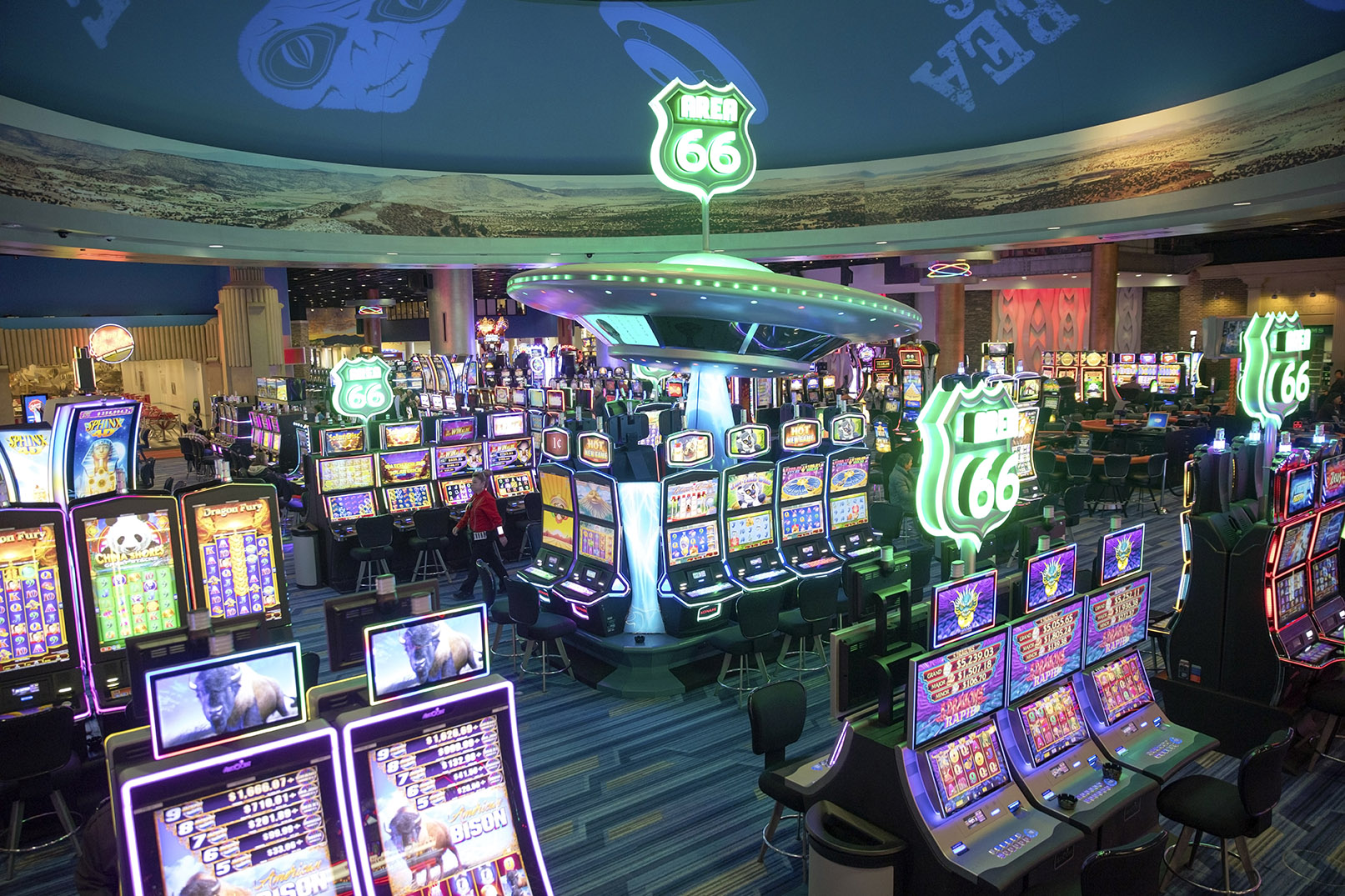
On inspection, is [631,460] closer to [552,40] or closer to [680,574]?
[680,574]

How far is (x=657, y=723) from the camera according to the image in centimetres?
687

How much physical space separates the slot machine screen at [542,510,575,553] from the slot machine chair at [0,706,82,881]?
4.19 m

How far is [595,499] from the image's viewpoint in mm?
8094

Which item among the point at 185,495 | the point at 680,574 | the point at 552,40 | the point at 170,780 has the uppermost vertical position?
the point at 552,40

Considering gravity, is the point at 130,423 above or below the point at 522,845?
above

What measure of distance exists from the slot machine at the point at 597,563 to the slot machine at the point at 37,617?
3.73m

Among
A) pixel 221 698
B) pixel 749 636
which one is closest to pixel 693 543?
pixel 749 636

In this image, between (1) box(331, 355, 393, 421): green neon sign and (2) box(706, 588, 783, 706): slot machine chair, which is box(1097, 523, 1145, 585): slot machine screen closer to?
(2) box(706, 588, 783, 706): slot machine chair

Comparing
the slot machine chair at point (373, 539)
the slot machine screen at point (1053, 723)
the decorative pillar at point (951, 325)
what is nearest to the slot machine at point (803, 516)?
the slot machine screen at point (1053, 723)

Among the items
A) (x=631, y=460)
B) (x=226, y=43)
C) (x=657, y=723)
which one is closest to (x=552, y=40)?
(x=226, y=43)

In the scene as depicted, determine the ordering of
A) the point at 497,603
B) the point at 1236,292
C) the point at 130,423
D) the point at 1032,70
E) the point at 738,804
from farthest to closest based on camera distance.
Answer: the point at 1236,292 < the point at 1032,70 < the point at 497,603 < the point at 130,423 < the point at 738,804

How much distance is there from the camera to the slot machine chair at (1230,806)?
14.2 ft

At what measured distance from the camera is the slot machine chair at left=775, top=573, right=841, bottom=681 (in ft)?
24.3

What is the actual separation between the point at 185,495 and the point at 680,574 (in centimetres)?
396
